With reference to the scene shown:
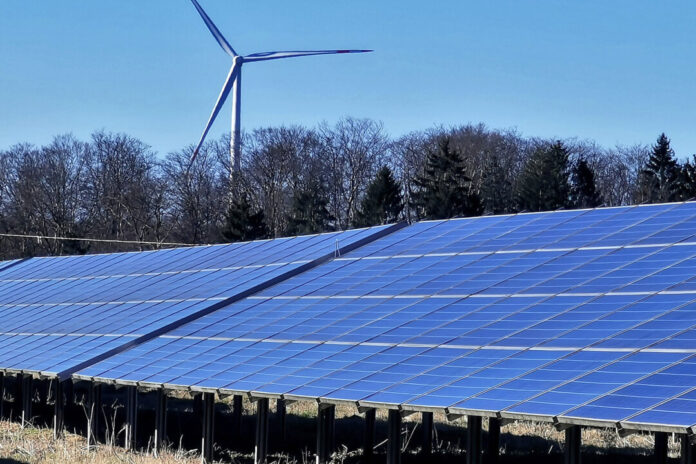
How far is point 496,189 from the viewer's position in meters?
108

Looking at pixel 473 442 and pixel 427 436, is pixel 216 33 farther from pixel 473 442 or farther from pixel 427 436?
pixel 473 442

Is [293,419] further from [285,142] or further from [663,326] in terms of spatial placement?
[285,142]

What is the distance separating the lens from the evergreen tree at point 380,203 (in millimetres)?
96750

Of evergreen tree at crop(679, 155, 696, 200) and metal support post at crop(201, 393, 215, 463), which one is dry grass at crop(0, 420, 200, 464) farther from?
evergreen tree at crop(679, 155, 696, 200)

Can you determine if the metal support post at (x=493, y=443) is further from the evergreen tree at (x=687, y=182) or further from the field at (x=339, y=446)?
the evergreen tree at (x=687, y=182)

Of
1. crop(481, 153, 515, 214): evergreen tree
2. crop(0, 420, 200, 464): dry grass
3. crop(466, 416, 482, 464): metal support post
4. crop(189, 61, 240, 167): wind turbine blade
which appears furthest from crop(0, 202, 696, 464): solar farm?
crop(481, 153, 515, 214): evergreen tree

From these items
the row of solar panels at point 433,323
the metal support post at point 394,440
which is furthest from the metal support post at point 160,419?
the metal support post at point 394,440

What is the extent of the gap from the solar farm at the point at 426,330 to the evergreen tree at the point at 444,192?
53502 mm

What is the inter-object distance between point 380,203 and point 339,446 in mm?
65373

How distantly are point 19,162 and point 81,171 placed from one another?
860 centimetres

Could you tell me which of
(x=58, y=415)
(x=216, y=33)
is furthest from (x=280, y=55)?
(x=58, y=415)

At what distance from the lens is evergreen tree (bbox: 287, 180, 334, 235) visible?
97.9 metres

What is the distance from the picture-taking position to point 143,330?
32.3m

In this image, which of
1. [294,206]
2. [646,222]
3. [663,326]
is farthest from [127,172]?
[663,326]
